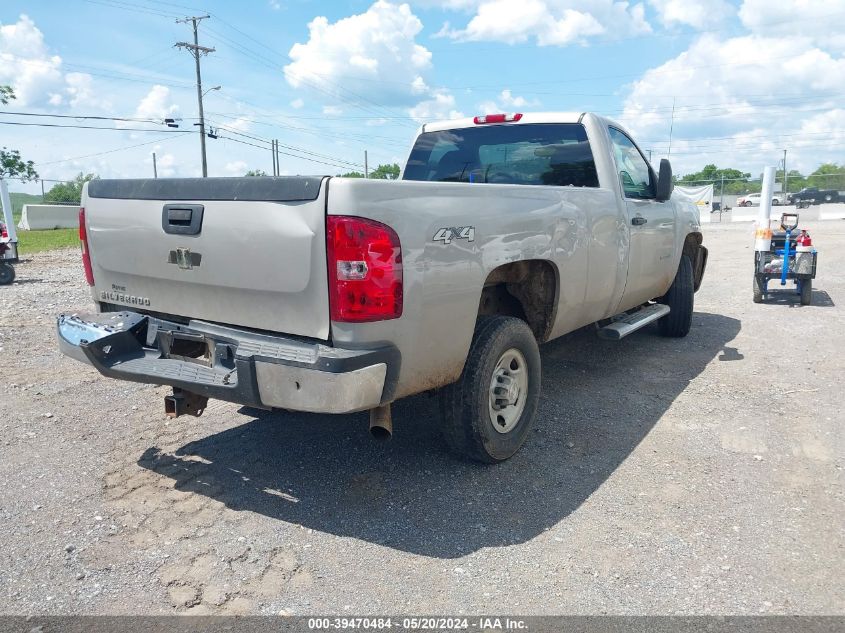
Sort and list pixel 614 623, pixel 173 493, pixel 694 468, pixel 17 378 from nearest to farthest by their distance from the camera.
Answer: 1. pixel 614 623
2. pixel 173 493
3. pixel 694 468
4. pixel 17 378

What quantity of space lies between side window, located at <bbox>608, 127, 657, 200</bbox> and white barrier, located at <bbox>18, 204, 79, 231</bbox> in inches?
1271

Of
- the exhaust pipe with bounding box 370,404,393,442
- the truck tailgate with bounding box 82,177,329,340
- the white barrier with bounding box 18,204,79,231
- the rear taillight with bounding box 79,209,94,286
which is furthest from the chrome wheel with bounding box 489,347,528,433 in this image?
the white barrier with bounding box 18,204,79,231

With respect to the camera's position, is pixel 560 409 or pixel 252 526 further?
pixel 560 409

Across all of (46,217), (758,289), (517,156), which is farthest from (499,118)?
(46,217)

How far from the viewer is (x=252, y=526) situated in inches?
125

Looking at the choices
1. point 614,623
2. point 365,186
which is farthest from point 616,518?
point 365,186

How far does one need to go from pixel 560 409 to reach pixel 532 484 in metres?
1.28

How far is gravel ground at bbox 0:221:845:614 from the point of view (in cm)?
266

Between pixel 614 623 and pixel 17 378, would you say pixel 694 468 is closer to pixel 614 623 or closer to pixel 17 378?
pixel 614 623

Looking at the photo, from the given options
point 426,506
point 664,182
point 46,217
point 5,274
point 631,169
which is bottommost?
point 426,506

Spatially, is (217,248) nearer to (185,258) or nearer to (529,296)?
(185,258)

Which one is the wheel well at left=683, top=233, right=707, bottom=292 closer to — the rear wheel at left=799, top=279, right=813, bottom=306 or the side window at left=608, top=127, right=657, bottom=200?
the side window at left=608, top=127, right=657, bottom=200

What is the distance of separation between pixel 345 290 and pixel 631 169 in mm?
3597

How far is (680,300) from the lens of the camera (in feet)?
22.0
